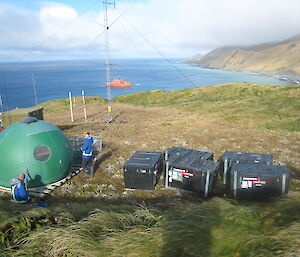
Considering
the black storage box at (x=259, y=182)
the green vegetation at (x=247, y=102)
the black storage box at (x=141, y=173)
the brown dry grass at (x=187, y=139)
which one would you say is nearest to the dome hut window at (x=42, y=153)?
the brown dry grass at (x=187, y=139)

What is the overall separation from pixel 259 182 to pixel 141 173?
467 cm

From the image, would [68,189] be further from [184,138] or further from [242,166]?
[184,138]

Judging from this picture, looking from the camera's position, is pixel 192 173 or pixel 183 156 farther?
pixel 183 156

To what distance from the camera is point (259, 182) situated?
9.02 metres

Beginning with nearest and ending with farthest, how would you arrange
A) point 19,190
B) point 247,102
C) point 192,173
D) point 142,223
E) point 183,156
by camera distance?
point 142,223 < point 19,190 < point 192,173 < point 183,156 < point 247,102

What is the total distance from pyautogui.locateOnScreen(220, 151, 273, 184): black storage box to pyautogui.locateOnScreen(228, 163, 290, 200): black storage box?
44.4 inches

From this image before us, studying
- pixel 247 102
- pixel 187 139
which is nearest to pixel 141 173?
pixel 187 139

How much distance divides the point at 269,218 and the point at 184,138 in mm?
13260

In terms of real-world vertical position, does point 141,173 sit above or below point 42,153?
below

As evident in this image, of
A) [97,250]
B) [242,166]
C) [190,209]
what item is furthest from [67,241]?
[242,166]

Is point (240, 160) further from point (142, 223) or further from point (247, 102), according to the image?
point (247, 102)

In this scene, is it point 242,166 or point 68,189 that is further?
point 68,189

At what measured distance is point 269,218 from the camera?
597cm

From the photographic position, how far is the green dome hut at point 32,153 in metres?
9.95
